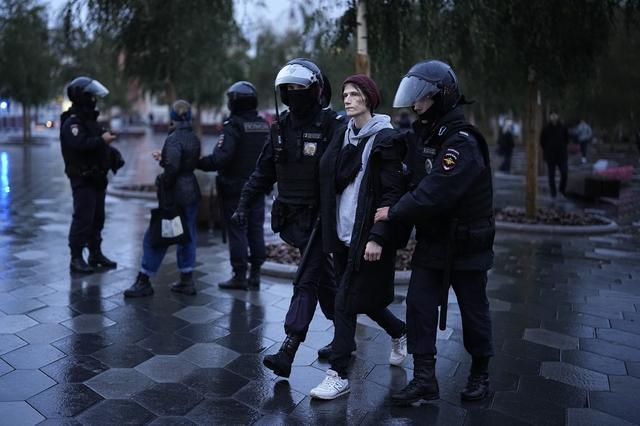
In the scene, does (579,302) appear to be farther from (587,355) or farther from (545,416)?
(545,416)

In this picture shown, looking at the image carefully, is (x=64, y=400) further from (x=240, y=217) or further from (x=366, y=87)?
(x=366, y=87)

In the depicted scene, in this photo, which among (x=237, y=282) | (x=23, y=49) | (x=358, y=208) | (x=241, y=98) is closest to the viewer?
(x=358, y=208)

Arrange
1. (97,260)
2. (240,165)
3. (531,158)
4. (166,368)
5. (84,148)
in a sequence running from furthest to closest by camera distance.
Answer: (531,158) → (97,260) → (84,148) → (240,165) → (166,368)

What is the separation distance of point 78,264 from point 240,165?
2.02 m

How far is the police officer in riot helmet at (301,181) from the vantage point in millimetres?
4312

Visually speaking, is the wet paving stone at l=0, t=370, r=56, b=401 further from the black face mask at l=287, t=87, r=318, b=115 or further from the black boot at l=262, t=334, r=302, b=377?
the black face mask at l=287, t=87, r=318, b=115

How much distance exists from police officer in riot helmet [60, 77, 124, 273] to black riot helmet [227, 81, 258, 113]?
1427 mm

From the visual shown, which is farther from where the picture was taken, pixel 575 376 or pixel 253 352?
pixel 253 352

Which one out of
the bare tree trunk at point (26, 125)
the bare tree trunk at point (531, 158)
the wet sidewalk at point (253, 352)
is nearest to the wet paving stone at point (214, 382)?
the wet sidewalk at point (253, 352)

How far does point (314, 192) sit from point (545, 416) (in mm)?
1851

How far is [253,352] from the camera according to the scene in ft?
15.9

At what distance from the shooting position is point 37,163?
22281 mm

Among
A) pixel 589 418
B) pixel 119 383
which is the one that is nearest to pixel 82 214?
pixel 119 383

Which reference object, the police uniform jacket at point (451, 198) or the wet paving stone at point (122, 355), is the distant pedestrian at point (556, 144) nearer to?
the police uniform jacket at point (451, 198)
